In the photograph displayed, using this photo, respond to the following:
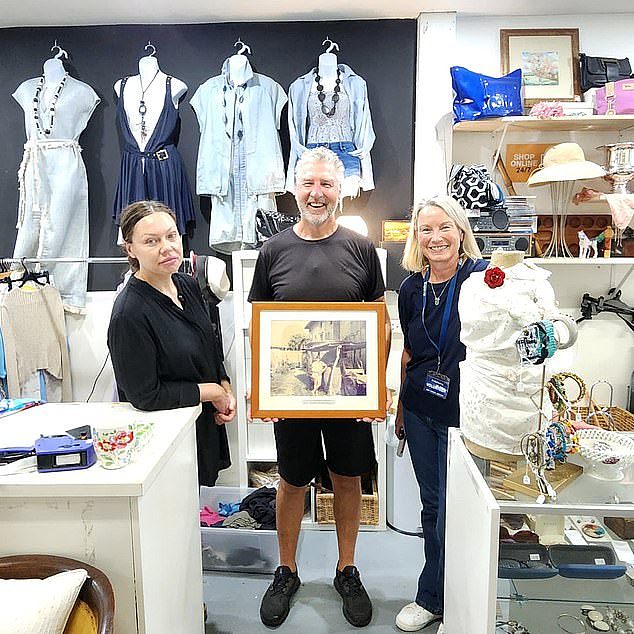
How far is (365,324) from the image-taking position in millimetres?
2086

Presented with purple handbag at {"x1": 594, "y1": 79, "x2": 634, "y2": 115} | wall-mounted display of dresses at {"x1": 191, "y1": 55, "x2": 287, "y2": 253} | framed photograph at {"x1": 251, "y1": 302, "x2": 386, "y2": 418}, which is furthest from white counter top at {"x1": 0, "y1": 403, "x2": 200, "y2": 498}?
purple handbag at {"x1": 594, "y1": 79, "x2": 634, "y2": 115}

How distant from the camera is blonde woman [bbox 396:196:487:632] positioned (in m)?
1.97

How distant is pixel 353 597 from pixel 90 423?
1267mm

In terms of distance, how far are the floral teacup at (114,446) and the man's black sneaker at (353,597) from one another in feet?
4.23

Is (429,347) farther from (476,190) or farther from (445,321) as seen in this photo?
(476,190)

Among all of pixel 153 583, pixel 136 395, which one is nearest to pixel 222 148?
pixel 136 395

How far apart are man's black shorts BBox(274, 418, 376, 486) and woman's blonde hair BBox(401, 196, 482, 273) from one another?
23.9 inches

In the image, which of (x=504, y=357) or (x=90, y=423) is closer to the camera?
(x=504, y=357)

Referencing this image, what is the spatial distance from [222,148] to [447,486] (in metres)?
2.00

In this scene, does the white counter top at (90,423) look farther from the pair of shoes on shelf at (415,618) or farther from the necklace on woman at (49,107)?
the necklace on woman at (49,107)

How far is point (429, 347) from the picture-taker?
2.04 meters

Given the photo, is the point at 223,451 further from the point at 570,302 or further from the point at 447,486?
the point at 570,302

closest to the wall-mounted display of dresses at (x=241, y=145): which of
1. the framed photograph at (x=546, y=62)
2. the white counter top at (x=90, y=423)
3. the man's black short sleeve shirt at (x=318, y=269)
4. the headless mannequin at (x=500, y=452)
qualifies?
the man's black short sleeve shirt at (x=318, y=269)

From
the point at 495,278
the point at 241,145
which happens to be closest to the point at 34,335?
the point at 241,145
